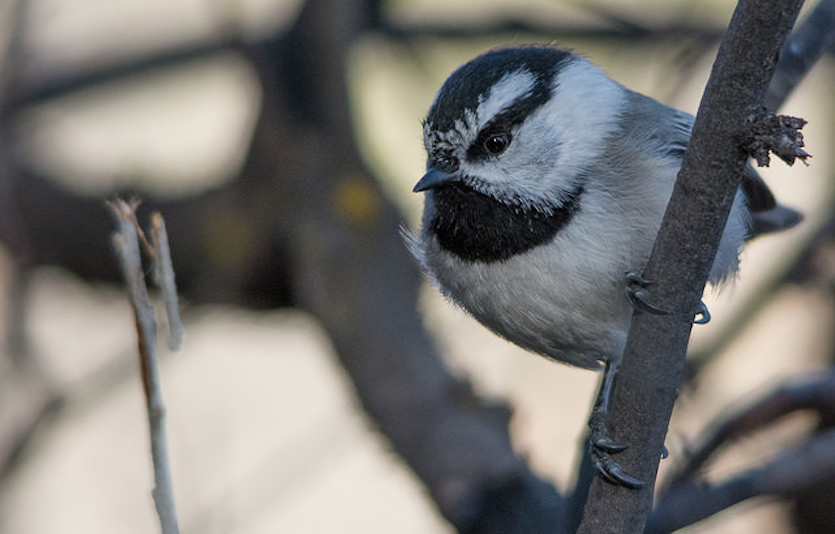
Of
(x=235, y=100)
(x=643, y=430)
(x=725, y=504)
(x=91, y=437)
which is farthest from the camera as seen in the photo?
(x=235, y=100)

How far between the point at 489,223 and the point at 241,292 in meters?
1.33

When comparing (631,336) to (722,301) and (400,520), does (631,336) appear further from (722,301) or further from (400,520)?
(722,301)

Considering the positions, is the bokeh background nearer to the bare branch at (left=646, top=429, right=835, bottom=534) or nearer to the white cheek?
the bare branch at (left=646, top=429, right=835, bottom=534)

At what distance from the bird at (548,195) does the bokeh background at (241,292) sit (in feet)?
1.94

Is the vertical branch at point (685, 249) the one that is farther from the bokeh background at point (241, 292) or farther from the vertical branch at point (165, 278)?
the bokeh background at point (241, 292)

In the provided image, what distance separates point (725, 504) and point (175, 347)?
1.01 meters

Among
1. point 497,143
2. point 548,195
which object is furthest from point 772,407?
point 497,143

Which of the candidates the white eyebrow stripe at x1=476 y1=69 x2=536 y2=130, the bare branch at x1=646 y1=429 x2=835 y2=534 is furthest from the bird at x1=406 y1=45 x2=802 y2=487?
the bare branch at x1=646 y1=429 x2=835 y2=534

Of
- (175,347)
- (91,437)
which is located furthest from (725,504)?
(91,437)

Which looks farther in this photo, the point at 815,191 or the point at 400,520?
the point at 815,191

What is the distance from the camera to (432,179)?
1771mm

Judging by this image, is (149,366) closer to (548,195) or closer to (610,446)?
(610,446)

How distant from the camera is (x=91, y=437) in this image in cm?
274

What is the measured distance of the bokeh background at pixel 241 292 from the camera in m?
2.49
